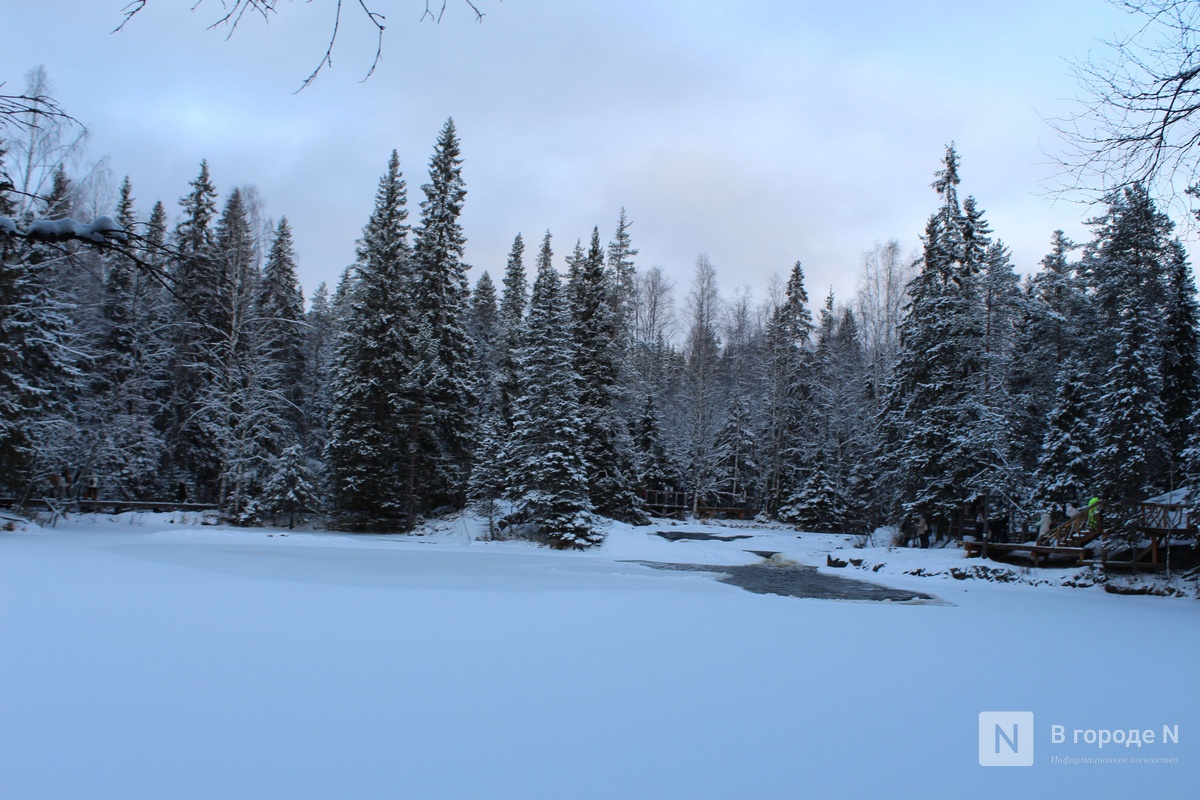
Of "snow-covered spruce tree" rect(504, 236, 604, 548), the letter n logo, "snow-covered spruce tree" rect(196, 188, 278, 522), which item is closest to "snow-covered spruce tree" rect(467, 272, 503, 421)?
"snow-covered spruce tree" rect(504, 236, 604, 548)

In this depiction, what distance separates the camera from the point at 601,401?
93.6ft

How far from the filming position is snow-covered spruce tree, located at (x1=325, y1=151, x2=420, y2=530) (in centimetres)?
2623

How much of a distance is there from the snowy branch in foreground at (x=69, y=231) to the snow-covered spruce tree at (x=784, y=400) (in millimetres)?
36142

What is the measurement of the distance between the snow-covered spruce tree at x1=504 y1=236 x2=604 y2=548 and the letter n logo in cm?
1856

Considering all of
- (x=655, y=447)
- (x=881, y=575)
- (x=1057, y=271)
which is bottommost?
(x=881, y=575)

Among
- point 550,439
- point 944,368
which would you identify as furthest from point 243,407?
point 944,368

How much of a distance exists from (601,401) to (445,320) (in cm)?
770

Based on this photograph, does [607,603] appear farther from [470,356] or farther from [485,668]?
[470,356]

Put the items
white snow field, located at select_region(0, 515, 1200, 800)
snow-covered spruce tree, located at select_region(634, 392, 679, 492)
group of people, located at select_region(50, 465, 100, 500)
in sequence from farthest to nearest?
snow-covered spruce tree, located at select_region(634, 392, 679, 492) < group of people, located at select_region(50, 465, 100, 500) < white snow field, located at select_region(0, 515, 1200, 800)

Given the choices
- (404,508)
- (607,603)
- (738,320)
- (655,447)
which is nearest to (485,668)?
(607,603)

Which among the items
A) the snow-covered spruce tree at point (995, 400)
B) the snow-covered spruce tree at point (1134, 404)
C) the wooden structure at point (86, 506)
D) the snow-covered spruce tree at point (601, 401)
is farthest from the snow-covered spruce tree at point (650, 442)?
the wooden structure at point (86, 506)

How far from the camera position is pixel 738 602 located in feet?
33.9

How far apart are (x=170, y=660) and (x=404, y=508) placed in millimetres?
22977

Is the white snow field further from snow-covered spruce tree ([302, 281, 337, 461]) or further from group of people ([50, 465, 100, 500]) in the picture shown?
snow-covered spruce tree ([302, 281, 337, 461])
